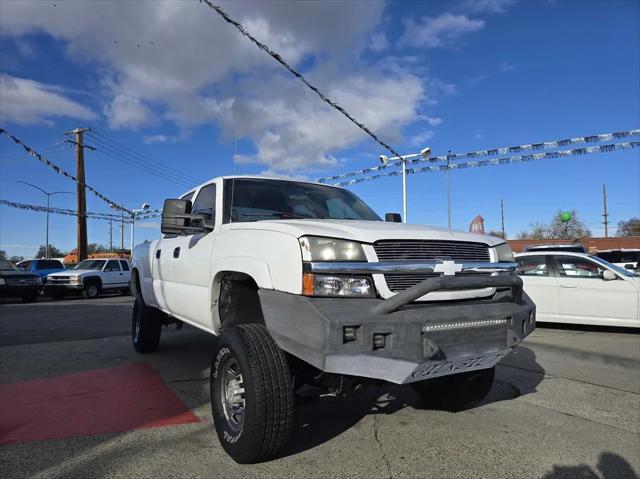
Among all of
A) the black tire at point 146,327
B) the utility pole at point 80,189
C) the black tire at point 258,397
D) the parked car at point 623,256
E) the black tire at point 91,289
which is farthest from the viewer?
the utility pole at point 80,189

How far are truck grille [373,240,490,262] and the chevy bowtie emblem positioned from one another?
0.24 ft

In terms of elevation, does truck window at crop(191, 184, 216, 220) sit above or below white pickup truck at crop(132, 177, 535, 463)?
above

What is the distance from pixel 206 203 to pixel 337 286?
2292 millimetres

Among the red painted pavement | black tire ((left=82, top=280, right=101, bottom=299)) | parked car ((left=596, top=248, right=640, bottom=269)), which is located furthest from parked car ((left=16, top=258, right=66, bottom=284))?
parked car ((left=596, top=248, right=640, bottom=269))

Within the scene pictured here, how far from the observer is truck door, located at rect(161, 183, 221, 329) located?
13.1 ft

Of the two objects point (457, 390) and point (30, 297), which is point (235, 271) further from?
point (30, 297)

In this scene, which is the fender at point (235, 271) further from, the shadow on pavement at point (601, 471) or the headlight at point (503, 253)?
the shadow on pavement at point (601, 471)

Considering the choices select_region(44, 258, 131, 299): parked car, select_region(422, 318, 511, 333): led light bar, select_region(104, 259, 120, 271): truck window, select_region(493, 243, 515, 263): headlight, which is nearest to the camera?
select_region(422, 318, 511, 333): led light bar

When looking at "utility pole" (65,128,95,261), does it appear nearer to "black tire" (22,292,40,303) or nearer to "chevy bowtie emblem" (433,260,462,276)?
"black tire" (22,292,40,303)

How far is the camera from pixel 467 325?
2871 mm

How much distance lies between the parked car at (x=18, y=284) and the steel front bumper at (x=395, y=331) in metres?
17.9

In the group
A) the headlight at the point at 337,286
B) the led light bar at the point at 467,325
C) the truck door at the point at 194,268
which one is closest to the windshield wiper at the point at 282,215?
the truck door at the point at 194,268

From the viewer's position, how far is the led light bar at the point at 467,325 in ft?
8.79

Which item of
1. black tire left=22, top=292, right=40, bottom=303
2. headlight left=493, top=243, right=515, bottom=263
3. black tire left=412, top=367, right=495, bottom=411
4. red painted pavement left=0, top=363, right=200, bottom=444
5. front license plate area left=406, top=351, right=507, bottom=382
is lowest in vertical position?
black tire left=22, top=292, right=40, bottom=303
